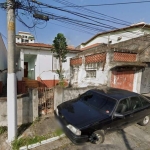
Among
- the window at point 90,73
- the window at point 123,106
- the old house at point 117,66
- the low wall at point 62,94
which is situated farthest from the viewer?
the window at point 90,73

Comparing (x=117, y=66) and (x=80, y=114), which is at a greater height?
(x=117, y=66)

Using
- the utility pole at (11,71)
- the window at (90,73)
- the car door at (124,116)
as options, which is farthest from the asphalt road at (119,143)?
Answer: the window at (90,73)

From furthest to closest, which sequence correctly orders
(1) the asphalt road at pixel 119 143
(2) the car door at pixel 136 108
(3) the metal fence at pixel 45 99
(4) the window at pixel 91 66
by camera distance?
(4) the window at pixel 91 66 < (3) the metal fence at pixel 45 99 < (2) the car door at pixel 136 108 < (1) the asphalt road at pixel 119 143

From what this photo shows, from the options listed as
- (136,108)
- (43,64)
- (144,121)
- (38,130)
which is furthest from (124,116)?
(43,64)

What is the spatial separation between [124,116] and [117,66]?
374 cm

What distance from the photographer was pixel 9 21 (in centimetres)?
321

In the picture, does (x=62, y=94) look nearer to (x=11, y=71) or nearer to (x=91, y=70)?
(x=11, y=71)

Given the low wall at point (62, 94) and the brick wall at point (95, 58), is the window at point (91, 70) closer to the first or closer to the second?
the brick wall at point (95, 58)

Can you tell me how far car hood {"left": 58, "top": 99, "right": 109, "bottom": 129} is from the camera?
3251 millimetres

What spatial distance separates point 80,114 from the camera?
11.8ft

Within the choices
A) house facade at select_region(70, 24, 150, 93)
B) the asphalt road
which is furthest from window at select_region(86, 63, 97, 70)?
the asphalt road

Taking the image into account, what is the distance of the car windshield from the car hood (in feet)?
0.56

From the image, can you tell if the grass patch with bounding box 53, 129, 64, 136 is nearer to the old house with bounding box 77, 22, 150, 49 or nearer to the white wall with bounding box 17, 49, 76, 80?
the white wall with bounding box 17, 49, 76, 80

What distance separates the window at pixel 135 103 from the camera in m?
4.10
